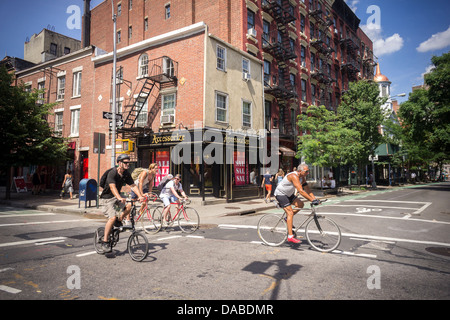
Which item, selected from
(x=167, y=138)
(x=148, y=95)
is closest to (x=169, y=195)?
(x=167, y=138)

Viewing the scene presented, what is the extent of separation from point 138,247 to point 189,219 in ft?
9.45

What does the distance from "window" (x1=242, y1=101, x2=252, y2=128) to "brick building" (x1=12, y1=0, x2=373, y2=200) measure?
0.07 m

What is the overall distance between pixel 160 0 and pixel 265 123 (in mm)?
15623

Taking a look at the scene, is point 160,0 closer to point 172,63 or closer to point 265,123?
point 172,63

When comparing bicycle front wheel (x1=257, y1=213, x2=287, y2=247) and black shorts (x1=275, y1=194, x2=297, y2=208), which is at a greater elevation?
black shorts (x1=275, y1=194, x2=297, y2=208)

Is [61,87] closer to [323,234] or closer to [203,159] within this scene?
[203,159]

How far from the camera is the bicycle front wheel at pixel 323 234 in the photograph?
561cm

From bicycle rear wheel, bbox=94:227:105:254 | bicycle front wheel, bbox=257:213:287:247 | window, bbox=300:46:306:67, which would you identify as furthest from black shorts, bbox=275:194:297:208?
window, bbox=300:46:306:67

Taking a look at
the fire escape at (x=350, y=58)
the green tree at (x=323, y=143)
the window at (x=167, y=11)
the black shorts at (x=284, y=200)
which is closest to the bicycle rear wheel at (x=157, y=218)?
the black shorts at (x=284, y=200)

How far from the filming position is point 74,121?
22156 millimetres

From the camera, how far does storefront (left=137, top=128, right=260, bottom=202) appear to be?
51.9ft

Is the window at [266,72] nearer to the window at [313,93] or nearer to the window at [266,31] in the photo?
the window at [266,31]

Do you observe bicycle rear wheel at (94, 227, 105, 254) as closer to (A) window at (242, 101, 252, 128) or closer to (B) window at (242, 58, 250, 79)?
(A) window at (242, 101, 252, 128)

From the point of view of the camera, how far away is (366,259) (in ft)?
16.6
